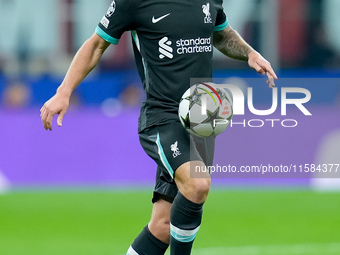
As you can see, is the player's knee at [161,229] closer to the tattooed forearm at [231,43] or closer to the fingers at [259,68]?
the fingers at [259,68]

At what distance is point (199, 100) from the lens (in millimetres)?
5805

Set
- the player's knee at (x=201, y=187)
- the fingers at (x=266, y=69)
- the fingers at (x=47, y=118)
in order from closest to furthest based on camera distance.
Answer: the player's knee at (x=201, y=187) → the fingers at (x=47, y=118) → the fingers at (x=266, y=69)

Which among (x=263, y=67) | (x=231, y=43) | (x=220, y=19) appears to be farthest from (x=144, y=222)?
(x=263, y=67)

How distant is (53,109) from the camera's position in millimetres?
5668

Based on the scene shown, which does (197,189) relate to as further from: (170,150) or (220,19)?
(220,19)

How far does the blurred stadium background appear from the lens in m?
9.58

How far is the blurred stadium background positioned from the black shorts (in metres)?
2.32

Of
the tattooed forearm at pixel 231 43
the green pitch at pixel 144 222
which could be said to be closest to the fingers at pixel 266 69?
the tattooed forearm at pixel 231 43

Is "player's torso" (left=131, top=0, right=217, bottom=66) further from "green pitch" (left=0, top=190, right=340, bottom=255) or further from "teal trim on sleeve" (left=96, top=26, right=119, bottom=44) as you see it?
"green pitch" (left=0, top=190, right=340, bottom=255)

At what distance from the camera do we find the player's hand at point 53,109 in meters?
5.64

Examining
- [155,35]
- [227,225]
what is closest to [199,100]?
[155,35]

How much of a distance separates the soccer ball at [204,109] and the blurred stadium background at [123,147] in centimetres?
263

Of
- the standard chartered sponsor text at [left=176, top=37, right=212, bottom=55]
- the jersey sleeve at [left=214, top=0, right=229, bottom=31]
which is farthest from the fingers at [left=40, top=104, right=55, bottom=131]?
the jersey sleeve at [left=214, top=0, right=229, bottom=31]

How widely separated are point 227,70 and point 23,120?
5470 mm
